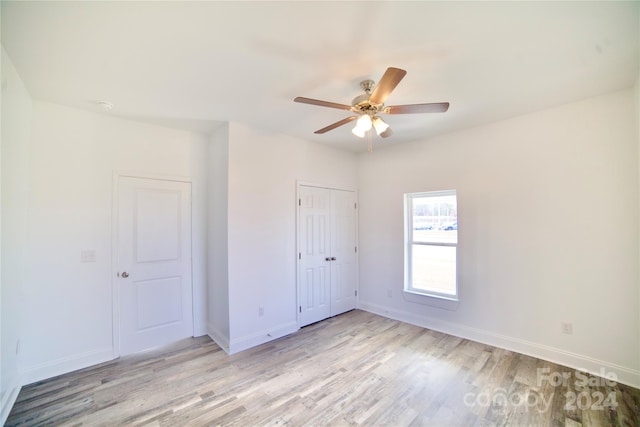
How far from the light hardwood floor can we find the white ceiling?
8.84ft

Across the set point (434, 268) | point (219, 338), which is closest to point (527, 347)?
point (434, 268)

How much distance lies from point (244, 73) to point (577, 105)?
3286mm

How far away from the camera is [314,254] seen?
401 centimetres

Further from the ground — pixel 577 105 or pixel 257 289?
pixel 577 105

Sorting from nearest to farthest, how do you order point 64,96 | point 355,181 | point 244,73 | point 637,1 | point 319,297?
1. point 637,1
2. point 244,73
3. point 64,96
4. point 319,297
5. point 355,181

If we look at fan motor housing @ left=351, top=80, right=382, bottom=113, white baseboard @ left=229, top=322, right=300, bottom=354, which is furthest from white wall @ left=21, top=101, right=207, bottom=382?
fan motor housing @ left=351, top=80, right=382, bottom=113

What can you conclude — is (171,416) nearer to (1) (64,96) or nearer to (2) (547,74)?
(1) (64,96)

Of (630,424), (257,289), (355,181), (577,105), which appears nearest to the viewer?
(630,424)

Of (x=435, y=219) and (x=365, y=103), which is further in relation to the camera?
(x=435, y=219)

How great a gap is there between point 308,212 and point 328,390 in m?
2.27

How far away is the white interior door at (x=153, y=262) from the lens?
3.00 meters

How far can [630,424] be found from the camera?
1.95m

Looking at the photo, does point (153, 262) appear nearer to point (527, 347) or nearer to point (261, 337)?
point (261, 337)

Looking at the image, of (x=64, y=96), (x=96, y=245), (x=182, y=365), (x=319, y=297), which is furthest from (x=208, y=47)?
(x=319, y=297)
